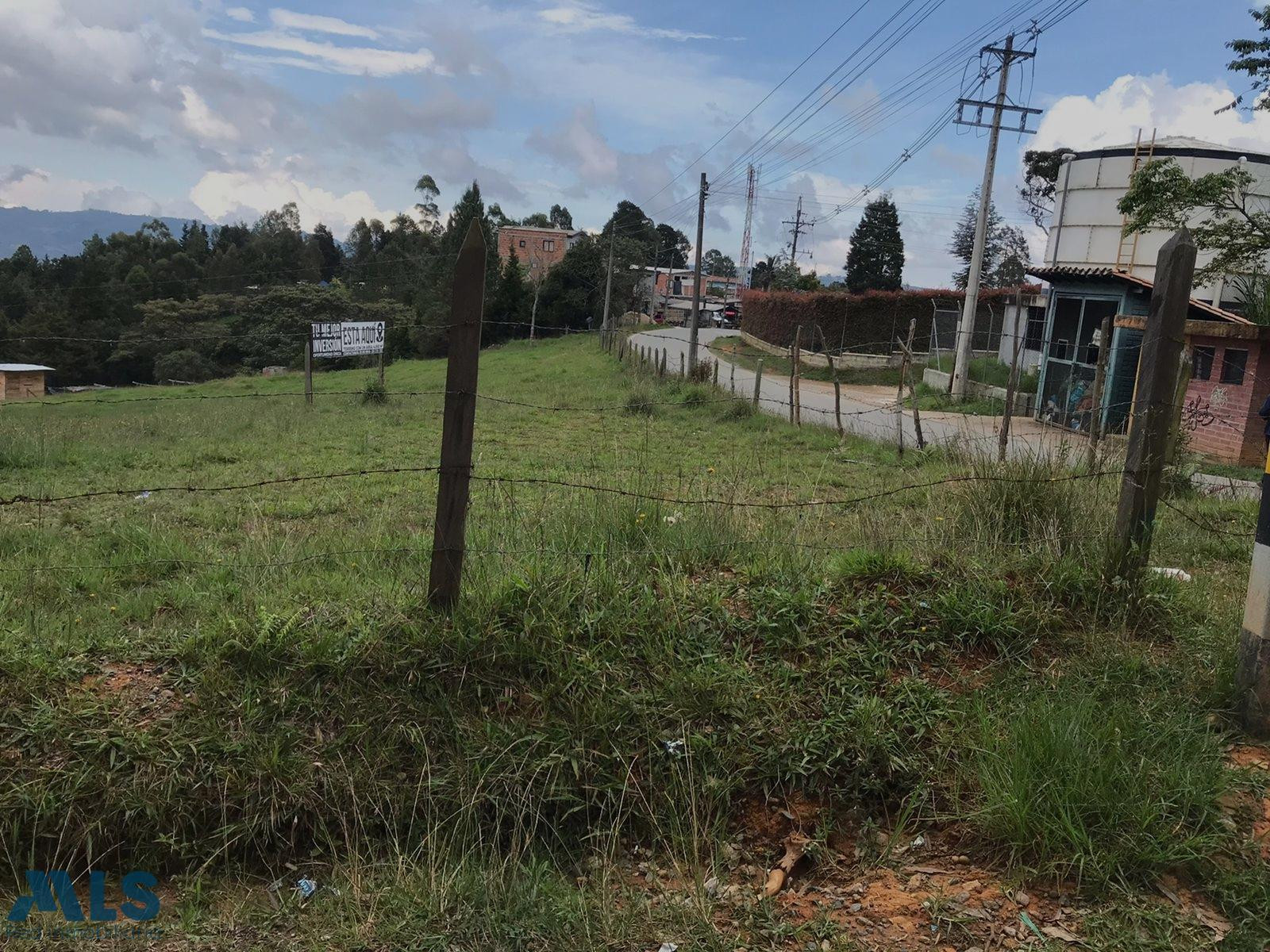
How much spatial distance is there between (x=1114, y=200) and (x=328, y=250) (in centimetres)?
8603

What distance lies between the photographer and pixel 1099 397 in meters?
11.3

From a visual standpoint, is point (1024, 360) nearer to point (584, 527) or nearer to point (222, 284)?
point (584, 527)

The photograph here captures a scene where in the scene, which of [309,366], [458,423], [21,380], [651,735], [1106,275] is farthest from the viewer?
[21,380]

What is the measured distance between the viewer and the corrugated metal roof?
18125mm

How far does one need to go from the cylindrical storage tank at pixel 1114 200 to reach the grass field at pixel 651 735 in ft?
71.4

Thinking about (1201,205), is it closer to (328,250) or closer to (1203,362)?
(1203,362)

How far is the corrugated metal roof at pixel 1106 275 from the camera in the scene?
714 inches

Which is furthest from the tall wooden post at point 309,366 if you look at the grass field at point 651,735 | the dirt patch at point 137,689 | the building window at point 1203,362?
the building window at point 1203,362

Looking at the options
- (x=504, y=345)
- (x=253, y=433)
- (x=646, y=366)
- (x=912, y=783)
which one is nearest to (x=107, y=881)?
(x=912, y=783)

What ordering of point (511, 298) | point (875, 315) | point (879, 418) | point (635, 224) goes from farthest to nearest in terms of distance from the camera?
point (635, 224) < point (511, 298) < point (875, 315) < point (879, 418)

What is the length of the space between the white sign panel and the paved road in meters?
9.20

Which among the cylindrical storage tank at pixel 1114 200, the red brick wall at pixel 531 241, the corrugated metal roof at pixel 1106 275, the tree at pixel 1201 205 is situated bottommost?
the corrugated metal roof at pixel 1106 275

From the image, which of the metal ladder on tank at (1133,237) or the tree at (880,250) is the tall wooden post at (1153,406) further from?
the tree at (880,250)

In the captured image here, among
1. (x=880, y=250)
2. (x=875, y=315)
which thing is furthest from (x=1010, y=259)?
(x=875, y=315)
